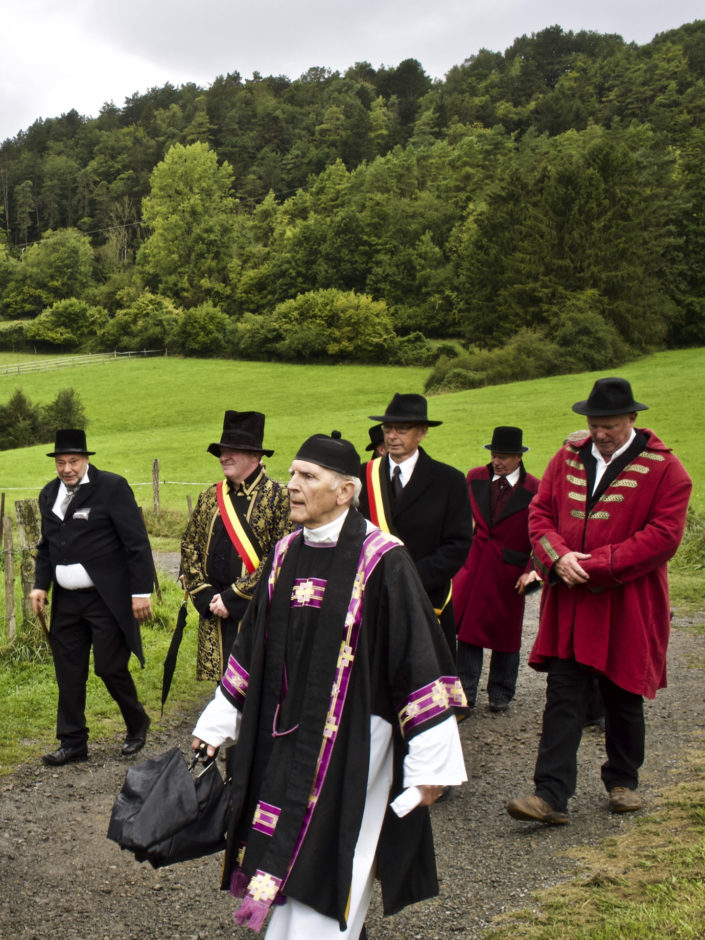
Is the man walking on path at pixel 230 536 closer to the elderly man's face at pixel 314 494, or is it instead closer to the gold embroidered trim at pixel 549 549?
the gold embroidered trim at pixel 549 549

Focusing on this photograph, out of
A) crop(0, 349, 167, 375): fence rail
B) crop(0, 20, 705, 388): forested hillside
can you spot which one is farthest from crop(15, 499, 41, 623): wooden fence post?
crop(0, 349, 167, 375): fence rail

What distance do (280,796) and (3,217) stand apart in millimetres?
148862

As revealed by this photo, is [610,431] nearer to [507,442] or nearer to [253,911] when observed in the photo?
[507,442]

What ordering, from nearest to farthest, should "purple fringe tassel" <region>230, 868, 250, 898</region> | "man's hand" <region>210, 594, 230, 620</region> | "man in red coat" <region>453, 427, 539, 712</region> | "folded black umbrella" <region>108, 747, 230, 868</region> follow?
"folded black umbrella" <region>108, 747, 230, 868</region>
"purple fringe tassel" <region>230, 868, 250, 898</region>
"man's hand" <region>210, 594, 230, 620</region>
"man in red coat" <region>453, 427, 539, 712</region>

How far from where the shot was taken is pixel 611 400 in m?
5.12

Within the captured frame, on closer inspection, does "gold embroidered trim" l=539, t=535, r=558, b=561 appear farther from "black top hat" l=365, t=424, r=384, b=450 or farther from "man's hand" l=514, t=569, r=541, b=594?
"black top hat" l=365, t=424, r=384, b=450

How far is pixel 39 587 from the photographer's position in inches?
260

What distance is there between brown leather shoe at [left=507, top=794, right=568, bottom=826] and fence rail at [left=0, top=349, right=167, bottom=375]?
67.5 metres

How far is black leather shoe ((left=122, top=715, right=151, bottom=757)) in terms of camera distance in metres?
6.45

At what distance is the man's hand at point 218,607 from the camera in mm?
5848

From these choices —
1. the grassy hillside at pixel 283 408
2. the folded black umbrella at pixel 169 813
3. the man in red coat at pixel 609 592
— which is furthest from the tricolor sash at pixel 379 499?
the grassy hillside at pixel 283 408

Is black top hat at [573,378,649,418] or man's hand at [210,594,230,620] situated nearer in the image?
black top hat at [573,378,649,418]

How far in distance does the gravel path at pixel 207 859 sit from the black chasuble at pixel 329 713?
1.04 m

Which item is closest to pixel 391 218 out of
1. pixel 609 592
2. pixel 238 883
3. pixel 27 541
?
pixel 27 541
